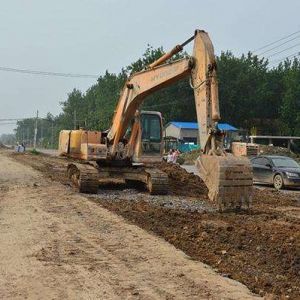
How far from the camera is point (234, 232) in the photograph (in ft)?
28.7

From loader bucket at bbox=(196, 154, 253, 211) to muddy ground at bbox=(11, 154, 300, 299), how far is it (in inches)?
16.5

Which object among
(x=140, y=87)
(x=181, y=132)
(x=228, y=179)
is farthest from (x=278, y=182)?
(x=181, y=132)

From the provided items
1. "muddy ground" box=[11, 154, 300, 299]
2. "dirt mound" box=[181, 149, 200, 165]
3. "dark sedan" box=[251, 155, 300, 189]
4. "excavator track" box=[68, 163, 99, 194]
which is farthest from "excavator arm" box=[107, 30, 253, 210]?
"dirt mound" box=[181, 149, 200, 165]

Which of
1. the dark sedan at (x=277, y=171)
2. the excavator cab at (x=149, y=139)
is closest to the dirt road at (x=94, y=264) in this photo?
the excavator cab at (x=149, y=139)

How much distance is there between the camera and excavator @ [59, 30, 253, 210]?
32.6ft

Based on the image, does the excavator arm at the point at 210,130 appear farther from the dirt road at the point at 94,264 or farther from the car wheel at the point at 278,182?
the car wheel at the point at 278,182

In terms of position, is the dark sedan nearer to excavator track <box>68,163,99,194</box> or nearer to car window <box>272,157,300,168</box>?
car window <box>272,157,300,168</box>

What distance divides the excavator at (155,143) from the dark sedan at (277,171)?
660cm

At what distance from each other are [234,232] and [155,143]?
746 cm

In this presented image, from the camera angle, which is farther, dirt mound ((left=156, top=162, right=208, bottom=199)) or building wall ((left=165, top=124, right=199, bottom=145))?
building wall ((left=165, top=124, right=199, bottom=145))

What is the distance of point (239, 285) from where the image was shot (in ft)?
18.9

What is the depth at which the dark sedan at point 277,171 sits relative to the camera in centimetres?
1989

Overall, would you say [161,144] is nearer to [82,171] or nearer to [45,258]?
[82,171]

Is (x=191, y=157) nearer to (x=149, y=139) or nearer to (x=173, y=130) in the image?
(x=173, y=130)
